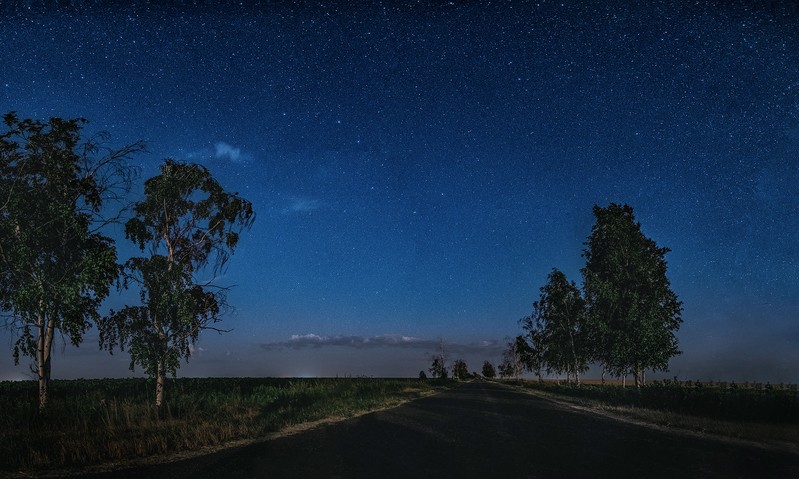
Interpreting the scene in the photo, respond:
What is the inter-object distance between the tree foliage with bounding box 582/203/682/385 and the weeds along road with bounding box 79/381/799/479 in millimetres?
25578

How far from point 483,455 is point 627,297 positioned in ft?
119

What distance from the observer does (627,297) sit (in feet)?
137

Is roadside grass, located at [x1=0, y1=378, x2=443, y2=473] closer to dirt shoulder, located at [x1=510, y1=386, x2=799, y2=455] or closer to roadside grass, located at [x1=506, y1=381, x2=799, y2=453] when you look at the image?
dirt shoulder, located at [x1=510, y1=386, x2=799, y2=455]

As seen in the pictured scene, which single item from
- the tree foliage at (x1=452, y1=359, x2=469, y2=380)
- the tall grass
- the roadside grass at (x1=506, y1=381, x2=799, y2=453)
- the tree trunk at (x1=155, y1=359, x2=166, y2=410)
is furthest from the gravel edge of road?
the tree foliage at (x1=452, y1=359, x2=469, y2=380)

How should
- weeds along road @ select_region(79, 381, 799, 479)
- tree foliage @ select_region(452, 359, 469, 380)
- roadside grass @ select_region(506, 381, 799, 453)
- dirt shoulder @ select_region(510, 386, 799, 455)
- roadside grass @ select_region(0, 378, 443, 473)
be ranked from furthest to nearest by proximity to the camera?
tree foliage @ select_region(452, 359, 469, 380)
roadside grass @ select_region(506, 381, 799, 453)
dirt shoulder @ select_region(510, 386, 799, 455)
roadside grass @ select_region(0, 378, 443, 473)
weeds along road @ select_region(79, 381, 799, 479)

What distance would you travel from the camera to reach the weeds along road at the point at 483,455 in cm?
964

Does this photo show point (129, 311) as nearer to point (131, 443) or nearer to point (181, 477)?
point (131, 443)

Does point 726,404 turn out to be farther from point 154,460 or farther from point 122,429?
point 122,429

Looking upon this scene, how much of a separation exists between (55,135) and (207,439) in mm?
16422

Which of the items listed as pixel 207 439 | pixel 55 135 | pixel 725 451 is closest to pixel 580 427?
pixel 725 451

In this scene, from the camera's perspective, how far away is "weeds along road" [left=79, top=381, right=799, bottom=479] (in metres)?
9.64

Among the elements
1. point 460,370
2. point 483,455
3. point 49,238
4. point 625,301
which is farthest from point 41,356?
point 460,370

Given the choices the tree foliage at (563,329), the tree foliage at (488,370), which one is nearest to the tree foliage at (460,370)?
the tree foliage at (488,370)

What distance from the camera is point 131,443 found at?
36.9 ft
